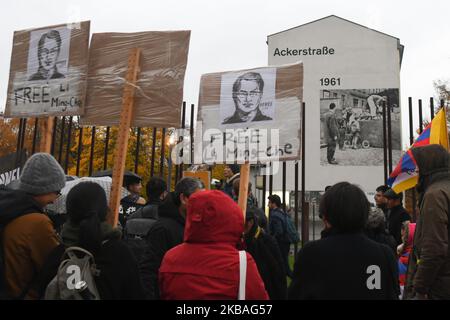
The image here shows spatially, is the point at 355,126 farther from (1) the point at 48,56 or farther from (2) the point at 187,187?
(2) the point at 187,187

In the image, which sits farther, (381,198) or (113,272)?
(381,198)

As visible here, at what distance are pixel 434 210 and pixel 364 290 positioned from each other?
1057 millimetres

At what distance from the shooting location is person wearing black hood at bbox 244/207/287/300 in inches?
152

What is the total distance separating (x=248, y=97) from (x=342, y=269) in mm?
3288

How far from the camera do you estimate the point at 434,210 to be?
3043mm

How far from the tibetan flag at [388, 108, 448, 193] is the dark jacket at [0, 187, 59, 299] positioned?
4239mm

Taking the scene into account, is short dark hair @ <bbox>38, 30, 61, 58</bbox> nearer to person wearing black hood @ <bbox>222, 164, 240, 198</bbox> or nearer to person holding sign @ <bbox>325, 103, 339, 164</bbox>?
person wearing black hood @ <bbox>222, 164, 240, 198</bbox>

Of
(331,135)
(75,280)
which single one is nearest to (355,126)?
(331,135)

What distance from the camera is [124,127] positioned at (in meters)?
4.64

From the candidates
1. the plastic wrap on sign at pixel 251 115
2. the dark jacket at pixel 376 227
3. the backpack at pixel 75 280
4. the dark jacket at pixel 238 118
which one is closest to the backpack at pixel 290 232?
the plastic wrap on sign at pixel 251 115

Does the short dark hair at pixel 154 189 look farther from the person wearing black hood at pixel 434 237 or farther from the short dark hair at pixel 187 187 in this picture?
the person wearing black hood at pixel 434 237

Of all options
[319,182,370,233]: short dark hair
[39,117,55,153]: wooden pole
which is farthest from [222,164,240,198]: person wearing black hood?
[319,182,370,233]: short dark hair

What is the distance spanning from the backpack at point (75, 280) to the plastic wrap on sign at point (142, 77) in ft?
8.69

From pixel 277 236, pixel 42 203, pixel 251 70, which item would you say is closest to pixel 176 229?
pixel 42 203
